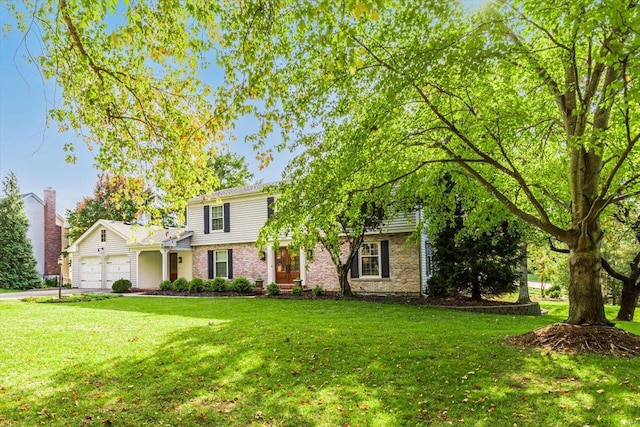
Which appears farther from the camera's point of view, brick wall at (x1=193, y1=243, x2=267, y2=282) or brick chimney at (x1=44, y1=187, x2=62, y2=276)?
brick chimney at (x1=44, y1=187, x2=62, y2=276)

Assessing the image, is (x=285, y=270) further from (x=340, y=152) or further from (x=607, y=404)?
(x=607, y=404)

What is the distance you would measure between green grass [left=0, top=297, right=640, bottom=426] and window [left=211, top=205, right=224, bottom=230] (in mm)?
12967

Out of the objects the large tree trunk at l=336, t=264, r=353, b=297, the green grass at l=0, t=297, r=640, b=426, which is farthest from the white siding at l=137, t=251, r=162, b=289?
the green grass at l=0, t=297, r=640, b=426

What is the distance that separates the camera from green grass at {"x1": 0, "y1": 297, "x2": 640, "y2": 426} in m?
4.50

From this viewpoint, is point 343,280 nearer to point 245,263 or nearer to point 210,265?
point 245,263

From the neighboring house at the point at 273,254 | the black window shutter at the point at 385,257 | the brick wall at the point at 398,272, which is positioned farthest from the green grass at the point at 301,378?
the black window shutter at the point at 385,257

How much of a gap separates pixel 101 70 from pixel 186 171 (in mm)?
2224

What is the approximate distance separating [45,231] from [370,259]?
2905 centimetres

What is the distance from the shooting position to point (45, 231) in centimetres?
3444

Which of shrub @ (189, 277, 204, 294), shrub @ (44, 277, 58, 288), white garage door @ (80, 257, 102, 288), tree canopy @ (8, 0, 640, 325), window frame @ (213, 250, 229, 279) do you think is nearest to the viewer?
tree canopy @ (8, 0, 640, 325)

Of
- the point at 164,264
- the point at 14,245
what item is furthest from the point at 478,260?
the point at 14,245

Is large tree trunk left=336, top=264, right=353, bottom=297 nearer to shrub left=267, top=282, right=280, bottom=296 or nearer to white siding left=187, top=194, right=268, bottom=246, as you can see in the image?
shrub left=267, top=282, right=280, bottom=296

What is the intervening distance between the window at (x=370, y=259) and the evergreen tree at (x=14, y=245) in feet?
80.9

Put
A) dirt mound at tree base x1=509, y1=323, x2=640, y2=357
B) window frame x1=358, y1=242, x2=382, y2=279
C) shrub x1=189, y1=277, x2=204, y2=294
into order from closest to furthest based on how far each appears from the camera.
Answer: dirt mound at tree base x1=509, y1=323, x2=640, y2=357 < window frame x1=358, y1=242, x2=382, y2=279 < shrub x1=189, y1=277, x2=204, y2=294
